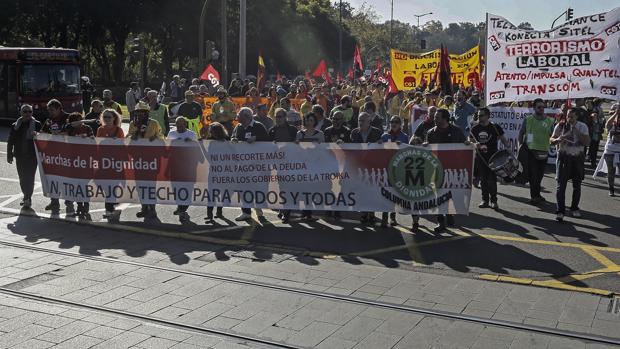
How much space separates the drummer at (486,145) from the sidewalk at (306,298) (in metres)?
4.25

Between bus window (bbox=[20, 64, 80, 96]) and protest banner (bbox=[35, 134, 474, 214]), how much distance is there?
594 inches

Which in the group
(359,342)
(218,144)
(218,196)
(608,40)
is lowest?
(359,342)

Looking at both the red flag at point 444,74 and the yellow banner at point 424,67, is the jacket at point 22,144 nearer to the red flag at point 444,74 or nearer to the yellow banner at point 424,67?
the red flag at point 444,74

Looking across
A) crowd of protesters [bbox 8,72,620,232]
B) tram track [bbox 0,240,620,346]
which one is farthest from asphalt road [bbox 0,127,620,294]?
tram track [bbox 0,240,620,346]

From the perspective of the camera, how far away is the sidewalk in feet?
19.8

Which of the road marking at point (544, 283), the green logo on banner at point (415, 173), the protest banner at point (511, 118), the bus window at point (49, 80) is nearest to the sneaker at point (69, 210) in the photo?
the green logo on banner at point (415, 173)

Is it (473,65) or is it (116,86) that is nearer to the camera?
(473,65)

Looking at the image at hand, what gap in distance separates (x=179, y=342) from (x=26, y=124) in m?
6.81

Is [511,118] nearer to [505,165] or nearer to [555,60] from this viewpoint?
[555,60]

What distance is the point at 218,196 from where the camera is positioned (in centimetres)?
1040

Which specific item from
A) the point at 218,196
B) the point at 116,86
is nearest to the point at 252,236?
the point at 218,196

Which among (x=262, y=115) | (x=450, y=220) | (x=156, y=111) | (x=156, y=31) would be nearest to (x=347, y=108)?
(x=262, y=115)

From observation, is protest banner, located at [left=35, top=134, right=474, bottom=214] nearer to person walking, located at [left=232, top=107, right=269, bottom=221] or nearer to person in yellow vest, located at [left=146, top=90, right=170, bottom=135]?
person walking, located at [left=232, top=107, right=269, bottom=221]

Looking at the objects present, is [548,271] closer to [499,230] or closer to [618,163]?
[499,230]
